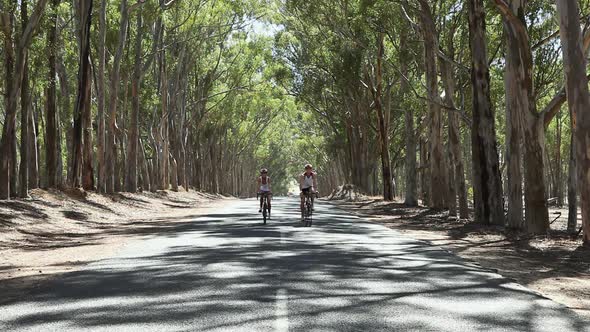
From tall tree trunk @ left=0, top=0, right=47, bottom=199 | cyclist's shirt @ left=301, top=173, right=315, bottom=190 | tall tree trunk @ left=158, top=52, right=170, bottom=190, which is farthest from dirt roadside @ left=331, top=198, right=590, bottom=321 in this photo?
tall tree trunk @ left=158, top=52, right=170, bottom=190

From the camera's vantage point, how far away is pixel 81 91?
2500cm

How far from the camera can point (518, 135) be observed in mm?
16469

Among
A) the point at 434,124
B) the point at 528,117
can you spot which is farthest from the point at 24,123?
the point at 528,117

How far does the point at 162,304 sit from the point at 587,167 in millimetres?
9224

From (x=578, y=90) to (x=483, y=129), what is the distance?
5879mm

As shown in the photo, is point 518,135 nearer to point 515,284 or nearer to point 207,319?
point 515,284

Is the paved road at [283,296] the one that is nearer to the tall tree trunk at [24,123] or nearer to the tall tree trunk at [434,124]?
the tall tree trunk at [24,123]

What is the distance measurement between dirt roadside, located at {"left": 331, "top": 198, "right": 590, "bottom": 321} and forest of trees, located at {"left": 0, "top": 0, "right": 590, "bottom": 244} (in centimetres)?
97

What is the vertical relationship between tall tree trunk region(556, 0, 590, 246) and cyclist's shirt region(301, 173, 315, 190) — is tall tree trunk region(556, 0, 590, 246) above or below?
above

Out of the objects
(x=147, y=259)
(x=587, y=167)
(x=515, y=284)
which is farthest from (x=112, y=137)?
(x=515, y=284)

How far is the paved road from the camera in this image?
21.2 feet

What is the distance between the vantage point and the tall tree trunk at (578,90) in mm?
12898

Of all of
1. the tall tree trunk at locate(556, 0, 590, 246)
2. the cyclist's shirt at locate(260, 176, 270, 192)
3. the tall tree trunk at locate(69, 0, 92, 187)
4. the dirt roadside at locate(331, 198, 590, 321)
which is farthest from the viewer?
the tall tree trunk at locate(69, 0, 92, 187)

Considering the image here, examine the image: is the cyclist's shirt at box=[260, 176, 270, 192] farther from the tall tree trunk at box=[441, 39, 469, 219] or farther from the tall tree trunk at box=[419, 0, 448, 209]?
the tall tree trunk at box=[419, 0, 448, 209]
